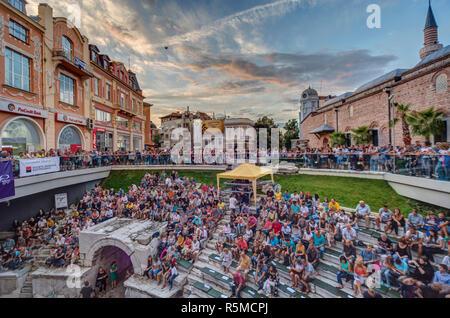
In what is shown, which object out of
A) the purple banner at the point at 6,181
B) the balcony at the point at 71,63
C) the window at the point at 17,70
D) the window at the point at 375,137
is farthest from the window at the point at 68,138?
the window at the point at 375,137

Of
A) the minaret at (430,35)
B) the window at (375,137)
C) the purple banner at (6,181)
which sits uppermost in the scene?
the minaret at (430,35)

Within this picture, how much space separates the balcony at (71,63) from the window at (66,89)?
765mm

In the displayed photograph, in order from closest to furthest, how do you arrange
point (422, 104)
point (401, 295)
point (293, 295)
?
point (401, 295) → point (293, 295) → point (422, 104)

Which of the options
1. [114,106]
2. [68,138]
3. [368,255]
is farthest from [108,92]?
[368,255]

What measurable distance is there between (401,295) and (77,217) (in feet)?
46.6

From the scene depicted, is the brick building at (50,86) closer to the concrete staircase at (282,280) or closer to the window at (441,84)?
the concrete staircase at (282,280)

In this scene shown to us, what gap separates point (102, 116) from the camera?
20.8 meters

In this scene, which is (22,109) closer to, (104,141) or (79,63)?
(79,63)

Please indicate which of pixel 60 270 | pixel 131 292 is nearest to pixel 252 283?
pixel 131 292

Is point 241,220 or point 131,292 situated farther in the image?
point 241,220

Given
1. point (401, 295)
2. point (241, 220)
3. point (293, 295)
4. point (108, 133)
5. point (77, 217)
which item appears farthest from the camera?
point (108, 133)

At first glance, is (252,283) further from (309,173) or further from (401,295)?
(309,173)

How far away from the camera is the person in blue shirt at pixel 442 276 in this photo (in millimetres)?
4754

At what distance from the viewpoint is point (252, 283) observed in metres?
6.57
